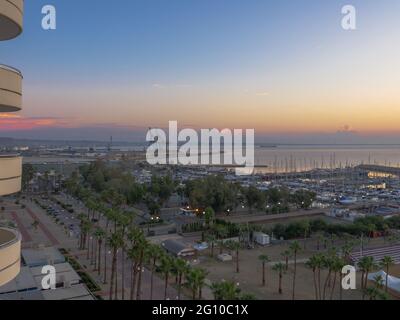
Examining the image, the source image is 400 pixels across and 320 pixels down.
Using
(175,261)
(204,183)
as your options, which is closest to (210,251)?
(175,261)

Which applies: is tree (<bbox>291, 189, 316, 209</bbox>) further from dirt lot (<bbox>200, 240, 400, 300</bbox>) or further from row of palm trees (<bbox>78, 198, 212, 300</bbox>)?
row of palm trees (<bbox>78, 198, 212, 300</bbox>)

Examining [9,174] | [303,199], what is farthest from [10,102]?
[303,199]

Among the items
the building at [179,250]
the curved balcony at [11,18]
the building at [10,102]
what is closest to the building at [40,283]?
the building at [179,250]

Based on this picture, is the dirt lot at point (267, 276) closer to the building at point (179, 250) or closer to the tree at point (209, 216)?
the building at point (179, 250)

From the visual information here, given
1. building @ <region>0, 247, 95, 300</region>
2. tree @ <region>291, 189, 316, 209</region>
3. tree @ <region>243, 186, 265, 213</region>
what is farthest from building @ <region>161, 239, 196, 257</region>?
tree @ <region>291, 189, 316, 209</region>

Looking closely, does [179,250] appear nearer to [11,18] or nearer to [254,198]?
[254,198]

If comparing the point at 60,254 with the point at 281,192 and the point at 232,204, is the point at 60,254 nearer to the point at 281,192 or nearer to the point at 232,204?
the point at 232,204
